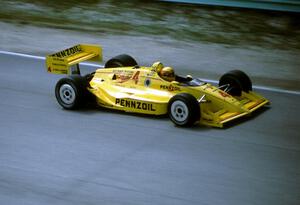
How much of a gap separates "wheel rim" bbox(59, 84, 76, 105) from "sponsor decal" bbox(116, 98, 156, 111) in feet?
1.95

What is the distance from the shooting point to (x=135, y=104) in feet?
26.5

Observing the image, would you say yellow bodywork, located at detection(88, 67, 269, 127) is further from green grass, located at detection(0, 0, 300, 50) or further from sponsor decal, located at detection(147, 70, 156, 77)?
green grass, located at detection(0, 0, 300, 50)

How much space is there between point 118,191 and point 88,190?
0.94ft

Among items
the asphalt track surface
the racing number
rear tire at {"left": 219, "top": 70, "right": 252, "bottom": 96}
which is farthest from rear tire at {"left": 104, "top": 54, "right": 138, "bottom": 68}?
rear tire at {"left": 219, "top": 70, "right": 252, "bottom": 96}

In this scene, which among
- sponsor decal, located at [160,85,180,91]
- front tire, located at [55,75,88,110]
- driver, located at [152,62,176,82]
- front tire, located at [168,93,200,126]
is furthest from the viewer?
front tire, located at [55,75,88,110]

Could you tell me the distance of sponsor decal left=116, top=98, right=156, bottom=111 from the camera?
7.99 m

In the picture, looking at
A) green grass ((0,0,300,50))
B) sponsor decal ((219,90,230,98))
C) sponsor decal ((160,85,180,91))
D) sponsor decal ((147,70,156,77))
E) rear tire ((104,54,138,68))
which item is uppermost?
green grass ((0,0,300,50))

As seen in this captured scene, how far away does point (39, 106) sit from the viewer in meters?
8.71

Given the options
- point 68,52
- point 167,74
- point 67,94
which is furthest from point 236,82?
point 68,52

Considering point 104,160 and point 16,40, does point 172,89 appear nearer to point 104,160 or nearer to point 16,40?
point 104,160

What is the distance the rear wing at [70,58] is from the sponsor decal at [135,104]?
961 mm

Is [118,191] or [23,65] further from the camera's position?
[23,65]

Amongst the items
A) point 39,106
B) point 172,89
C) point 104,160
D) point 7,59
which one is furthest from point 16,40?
point 104,160

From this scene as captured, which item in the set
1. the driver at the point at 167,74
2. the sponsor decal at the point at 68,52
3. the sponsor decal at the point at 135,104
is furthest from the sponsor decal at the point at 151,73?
the sponsor decal at the point at 68,52
